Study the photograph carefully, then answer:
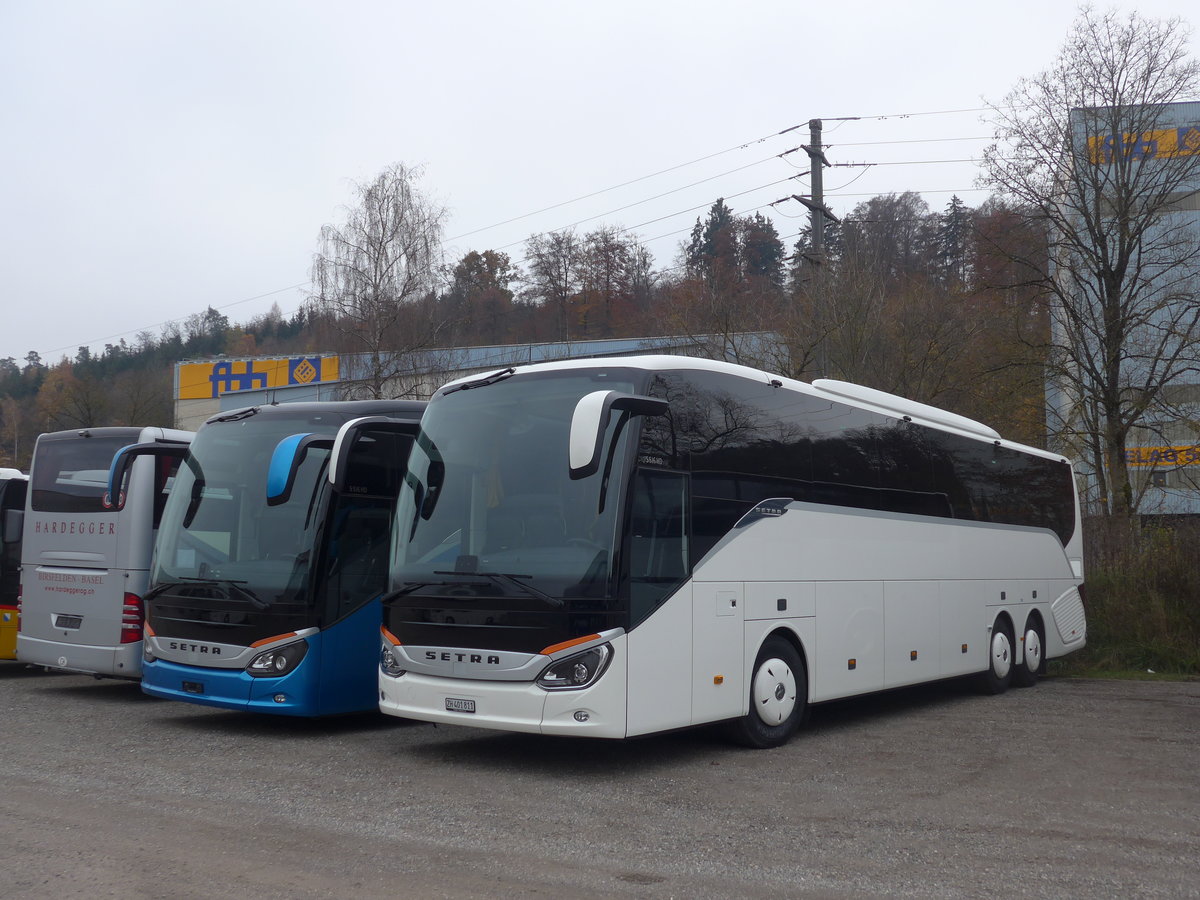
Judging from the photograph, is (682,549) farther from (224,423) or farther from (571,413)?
(224,423)

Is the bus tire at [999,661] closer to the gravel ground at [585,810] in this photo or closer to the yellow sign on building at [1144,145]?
the gravel ground at [585,810]

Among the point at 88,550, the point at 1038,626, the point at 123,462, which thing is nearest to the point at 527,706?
the point at 123,462

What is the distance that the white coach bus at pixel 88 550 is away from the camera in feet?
41.5

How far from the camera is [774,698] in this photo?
9.95m

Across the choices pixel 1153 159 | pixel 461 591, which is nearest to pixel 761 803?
pixel 461 591

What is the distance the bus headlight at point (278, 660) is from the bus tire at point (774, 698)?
386cm

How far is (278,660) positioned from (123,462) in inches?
129

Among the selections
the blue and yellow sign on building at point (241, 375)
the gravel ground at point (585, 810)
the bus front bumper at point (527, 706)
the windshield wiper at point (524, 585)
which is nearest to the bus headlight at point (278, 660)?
the gravel ground at point (585, 810)

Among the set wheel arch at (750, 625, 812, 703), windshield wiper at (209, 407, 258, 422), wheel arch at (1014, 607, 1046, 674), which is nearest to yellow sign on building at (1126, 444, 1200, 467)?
wheel arch at (1014, 607, 1046, 674)

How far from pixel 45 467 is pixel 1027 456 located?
511 inches

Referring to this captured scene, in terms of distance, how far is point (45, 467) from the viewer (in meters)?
14.1

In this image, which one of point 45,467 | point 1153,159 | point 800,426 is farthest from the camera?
point 1153,159

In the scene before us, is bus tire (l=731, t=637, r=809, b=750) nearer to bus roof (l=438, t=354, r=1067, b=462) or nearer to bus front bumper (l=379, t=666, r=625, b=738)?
bus front bumper (l=379, t=666, r=625, b=738)

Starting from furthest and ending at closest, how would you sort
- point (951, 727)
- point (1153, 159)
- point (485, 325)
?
point (485, 325), point (1153, 159), point (951, 727)
